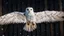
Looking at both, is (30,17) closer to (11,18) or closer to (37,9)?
(11,18)

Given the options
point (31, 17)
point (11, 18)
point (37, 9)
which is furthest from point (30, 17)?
point (37, 9)

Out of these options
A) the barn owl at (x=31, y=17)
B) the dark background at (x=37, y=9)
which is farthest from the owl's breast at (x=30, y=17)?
the dark background at (x=37, y=9)

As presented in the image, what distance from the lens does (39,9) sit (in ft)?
9.95

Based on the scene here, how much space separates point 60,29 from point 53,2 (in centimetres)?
39

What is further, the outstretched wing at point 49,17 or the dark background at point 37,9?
the dark background at point 37,9

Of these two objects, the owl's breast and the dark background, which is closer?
the owl's breast

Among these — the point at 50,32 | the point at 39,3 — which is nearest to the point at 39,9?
the point at 39,3

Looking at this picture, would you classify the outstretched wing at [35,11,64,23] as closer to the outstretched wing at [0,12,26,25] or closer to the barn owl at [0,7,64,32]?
the barn owl at [0,7,64,32]

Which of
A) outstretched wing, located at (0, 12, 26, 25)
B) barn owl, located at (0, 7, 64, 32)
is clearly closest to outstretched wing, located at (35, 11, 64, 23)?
barn owl, located at (0, 7, 64, 32)

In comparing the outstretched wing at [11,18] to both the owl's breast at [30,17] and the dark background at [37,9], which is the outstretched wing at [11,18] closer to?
the owl's breast at [30,17]

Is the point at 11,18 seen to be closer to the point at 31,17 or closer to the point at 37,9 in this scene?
the point at 31,17

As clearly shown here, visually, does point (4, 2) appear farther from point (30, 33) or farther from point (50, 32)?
point (50, 32)

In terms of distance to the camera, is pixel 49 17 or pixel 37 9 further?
pixel 37 9

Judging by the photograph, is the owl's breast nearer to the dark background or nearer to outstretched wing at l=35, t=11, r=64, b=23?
outstretched wing at l=35, t=11, r=64, b=23
